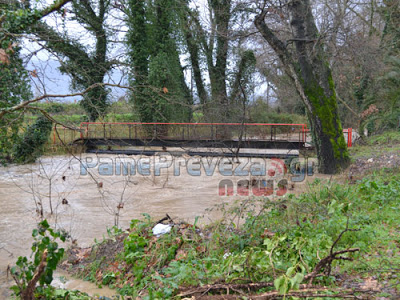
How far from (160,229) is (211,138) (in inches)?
493

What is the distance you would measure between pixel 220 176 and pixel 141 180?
2.94 meters

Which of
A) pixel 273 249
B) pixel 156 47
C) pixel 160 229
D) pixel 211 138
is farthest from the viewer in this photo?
pixel 156 47

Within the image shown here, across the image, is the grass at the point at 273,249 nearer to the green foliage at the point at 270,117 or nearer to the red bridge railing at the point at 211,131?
the red bridge railing at the point at 211,131

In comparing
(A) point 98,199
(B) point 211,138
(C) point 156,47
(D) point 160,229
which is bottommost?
(A) point 98,199

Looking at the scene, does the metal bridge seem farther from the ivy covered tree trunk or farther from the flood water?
the ivy covered tree trunk

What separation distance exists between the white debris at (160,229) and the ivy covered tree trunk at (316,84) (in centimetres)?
772

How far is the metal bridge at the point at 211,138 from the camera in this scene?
17125 mm

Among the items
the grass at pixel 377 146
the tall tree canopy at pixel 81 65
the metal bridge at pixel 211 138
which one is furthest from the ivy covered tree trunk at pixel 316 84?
the tall tree canopy at pixel 81 65

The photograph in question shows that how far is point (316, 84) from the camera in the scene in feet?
A: 40.3

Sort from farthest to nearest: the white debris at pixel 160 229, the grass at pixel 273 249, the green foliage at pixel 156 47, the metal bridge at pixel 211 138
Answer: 1. the green foliage at pixel 156 47
2. the metal bridge at pixel 211 138
3. the white debris at pixel 160 229
4. the grass at pixel 273 249

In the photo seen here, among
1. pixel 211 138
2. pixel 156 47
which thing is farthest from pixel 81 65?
pixel 156 47

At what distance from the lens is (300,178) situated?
12188mm

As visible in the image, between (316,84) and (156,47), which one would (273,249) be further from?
(156,47)

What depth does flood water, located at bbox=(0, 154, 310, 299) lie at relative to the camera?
25.0 feet
